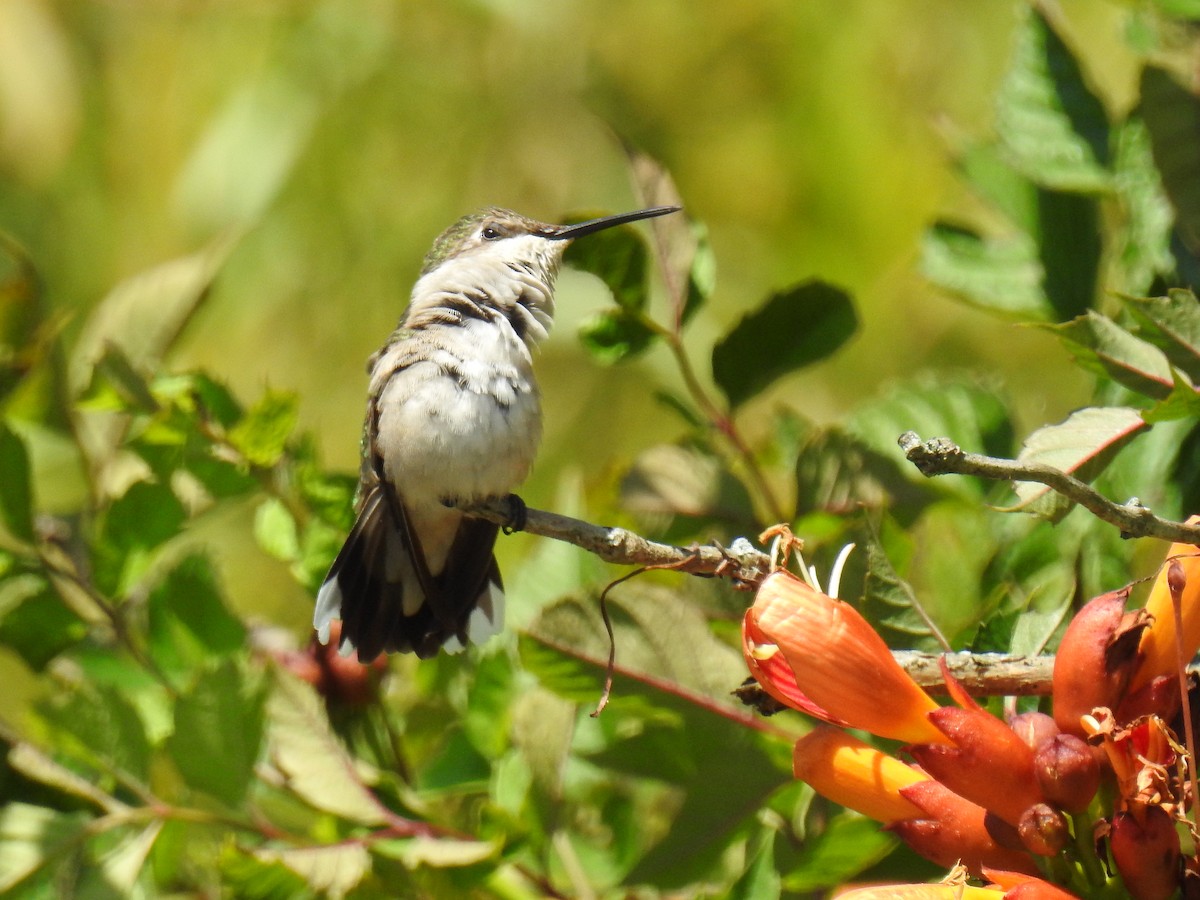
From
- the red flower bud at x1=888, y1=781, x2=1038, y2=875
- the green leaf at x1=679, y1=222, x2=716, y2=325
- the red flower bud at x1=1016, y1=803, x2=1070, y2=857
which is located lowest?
the red flower bud at x1=888, y1=781, x2=1038, y2=875

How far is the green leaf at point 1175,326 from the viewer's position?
1.39 m

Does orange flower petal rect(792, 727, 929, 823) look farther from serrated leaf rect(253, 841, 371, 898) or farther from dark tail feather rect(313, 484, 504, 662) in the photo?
dark tail feather rect(313, 484, 504, 662)

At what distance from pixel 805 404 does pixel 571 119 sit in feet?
3.86

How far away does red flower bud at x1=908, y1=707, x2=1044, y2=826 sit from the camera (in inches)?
47.7

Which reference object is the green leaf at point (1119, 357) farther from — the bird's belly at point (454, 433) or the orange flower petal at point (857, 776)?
the bird's belly at point (454, 433)

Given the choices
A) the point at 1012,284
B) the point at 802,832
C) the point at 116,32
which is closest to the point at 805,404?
the point at 1012,284

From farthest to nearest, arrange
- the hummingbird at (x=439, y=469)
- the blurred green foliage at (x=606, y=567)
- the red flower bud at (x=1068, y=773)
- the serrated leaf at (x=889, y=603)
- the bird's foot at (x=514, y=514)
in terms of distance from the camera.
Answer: the hummingbird at (x=439, y=469)
the bird's foot at (x=514, y=514)
the blurred green foliage at (x=606, y=567)
the serrated leaf at (x=889, y=603)
the red flower bud at (x=1068, y=773)

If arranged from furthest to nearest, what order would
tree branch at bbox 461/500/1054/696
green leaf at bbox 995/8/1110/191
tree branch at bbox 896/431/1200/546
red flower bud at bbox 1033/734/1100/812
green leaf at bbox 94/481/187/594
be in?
green leaf at bbox 94/481/187/594 → green leaf at bbox 995/8/1110/191 → tree branch at bbox 461/500/1054/696 → red flower bud at bbox 1033/734/1100/812 → tree branch at bbox 896/431/1200/546

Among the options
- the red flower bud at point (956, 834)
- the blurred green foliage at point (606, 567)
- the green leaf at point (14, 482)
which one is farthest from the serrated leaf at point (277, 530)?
the red flower bud at point (956, 834)

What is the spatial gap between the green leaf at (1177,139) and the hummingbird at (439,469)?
2.75 feet

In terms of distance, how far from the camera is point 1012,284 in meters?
2.02

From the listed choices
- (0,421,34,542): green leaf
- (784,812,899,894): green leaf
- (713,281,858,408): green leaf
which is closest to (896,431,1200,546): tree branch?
(784,812,899,894): green leaf

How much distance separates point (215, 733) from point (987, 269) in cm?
125

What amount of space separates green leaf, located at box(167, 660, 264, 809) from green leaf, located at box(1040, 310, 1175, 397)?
3.63 ft
